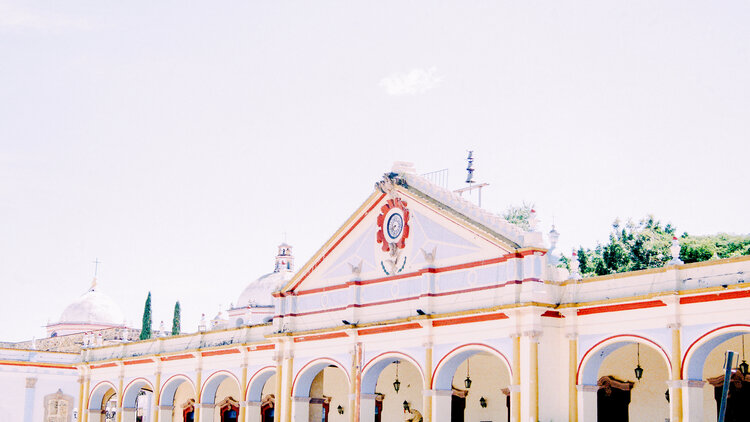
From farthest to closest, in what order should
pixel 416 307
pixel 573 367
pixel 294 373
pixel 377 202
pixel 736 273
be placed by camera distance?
pixel 294 373 → pixel 377 202 → pixel 416 307 → pixel 573 367 → pixel 736 273

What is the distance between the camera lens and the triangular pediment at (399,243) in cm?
2502

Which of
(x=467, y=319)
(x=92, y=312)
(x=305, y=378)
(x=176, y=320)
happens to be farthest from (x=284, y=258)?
(x=467, y=319)

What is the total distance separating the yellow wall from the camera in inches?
915

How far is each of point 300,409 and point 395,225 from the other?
7030mm

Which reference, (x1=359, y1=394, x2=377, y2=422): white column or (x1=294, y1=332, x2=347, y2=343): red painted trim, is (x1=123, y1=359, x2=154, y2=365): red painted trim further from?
(x1=359, y1=394, x2=377, y2=422): white column

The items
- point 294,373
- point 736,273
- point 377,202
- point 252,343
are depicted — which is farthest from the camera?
point 252,343

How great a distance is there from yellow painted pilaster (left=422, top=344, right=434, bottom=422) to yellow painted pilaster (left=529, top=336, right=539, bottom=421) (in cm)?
360

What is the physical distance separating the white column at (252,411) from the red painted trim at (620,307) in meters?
14.3

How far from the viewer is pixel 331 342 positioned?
29.2 meters

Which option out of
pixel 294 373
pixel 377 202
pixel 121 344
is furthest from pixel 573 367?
pixel 121 344

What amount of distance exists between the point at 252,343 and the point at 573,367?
45.0 ft

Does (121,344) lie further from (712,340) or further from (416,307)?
(712,340)

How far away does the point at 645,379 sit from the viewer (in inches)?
932

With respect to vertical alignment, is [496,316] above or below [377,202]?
below
